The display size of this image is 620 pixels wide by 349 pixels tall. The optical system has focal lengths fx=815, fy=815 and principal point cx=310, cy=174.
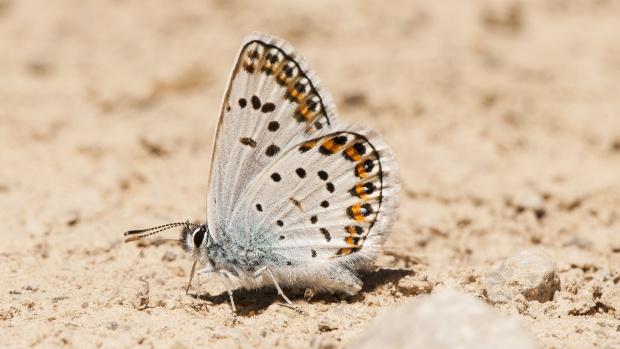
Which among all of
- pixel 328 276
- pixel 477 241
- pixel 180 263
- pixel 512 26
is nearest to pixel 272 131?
pixel 328 276

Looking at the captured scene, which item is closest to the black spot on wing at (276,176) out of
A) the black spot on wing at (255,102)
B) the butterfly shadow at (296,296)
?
the black spot on wing at (255,102)

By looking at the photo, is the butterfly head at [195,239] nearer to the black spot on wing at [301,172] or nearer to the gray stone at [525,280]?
the black spot on wing at [301,172]

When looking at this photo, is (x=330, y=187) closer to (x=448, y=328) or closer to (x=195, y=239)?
Result: (x=195, y=239)

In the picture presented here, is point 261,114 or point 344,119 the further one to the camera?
point 344,119

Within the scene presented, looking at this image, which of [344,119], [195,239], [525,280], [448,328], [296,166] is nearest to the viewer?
[448,328]

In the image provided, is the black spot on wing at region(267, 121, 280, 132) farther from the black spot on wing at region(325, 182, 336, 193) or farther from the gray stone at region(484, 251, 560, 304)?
the gray stone at region(484, 251, 560, 304)

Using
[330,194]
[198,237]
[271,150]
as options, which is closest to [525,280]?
[330,194]
